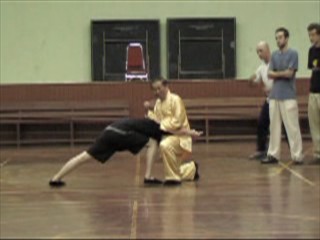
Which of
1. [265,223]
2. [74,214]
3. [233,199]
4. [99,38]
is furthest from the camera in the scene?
[99,38]

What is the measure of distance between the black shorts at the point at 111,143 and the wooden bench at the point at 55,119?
738cm

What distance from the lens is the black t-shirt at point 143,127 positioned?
11195 mm

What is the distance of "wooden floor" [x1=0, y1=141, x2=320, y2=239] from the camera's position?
318 inches

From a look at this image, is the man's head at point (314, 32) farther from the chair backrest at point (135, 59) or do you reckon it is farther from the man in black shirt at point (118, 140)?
the chair backrest at point (135, 59)

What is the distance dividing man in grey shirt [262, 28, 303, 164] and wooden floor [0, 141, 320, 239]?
18.9 inches

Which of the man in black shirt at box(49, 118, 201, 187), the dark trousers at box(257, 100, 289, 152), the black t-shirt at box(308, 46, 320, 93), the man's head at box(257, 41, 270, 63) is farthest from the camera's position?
the dark trousers at box(257, 100, 289, 152)

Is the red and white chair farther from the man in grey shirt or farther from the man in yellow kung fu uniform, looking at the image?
the man in yellow kung fu uniform

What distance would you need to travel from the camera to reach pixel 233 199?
10.0 m

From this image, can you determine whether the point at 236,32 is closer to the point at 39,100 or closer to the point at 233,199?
the point at 39,100

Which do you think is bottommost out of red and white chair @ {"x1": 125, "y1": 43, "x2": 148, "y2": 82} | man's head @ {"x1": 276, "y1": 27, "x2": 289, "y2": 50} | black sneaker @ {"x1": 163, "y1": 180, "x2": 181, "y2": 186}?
black sneaker @ {"x1": 163, "y1": 180, "x2": 181, "y2": 186}

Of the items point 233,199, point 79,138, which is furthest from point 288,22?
point 233,199

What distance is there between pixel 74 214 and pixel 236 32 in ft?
39.6

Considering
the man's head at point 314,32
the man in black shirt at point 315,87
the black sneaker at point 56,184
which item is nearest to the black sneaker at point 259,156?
the man in black shirt at point 315,87

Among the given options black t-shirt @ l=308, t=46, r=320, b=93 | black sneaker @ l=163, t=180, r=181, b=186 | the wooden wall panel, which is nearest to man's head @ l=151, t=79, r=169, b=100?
black sneaker @ l=163, t=180, r=181, b=186
